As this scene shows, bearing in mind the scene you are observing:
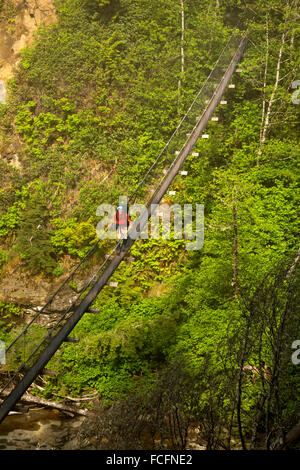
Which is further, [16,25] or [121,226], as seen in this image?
[16,25]

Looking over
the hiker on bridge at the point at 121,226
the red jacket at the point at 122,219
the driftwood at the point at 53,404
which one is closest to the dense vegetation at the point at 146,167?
the driftwood at the point at 53,404

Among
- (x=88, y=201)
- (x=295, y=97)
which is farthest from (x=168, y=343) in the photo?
(x=295, y=97)

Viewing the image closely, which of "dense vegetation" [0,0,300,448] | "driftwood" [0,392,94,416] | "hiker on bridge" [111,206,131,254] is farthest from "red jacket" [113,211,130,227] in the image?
"driftwood" [0,392,94,416]

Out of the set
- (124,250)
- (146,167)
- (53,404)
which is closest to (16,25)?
(146,167)

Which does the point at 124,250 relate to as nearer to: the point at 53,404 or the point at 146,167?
the point at 53,404

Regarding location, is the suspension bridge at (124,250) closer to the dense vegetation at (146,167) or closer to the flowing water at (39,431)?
the flowing water at (39,431)

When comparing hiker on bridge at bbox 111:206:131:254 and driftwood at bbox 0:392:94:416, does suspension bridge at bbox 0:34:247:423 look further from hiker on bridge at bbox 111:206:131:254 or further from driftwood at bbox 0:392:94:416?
driftwood at bbox 0:392:94:416
